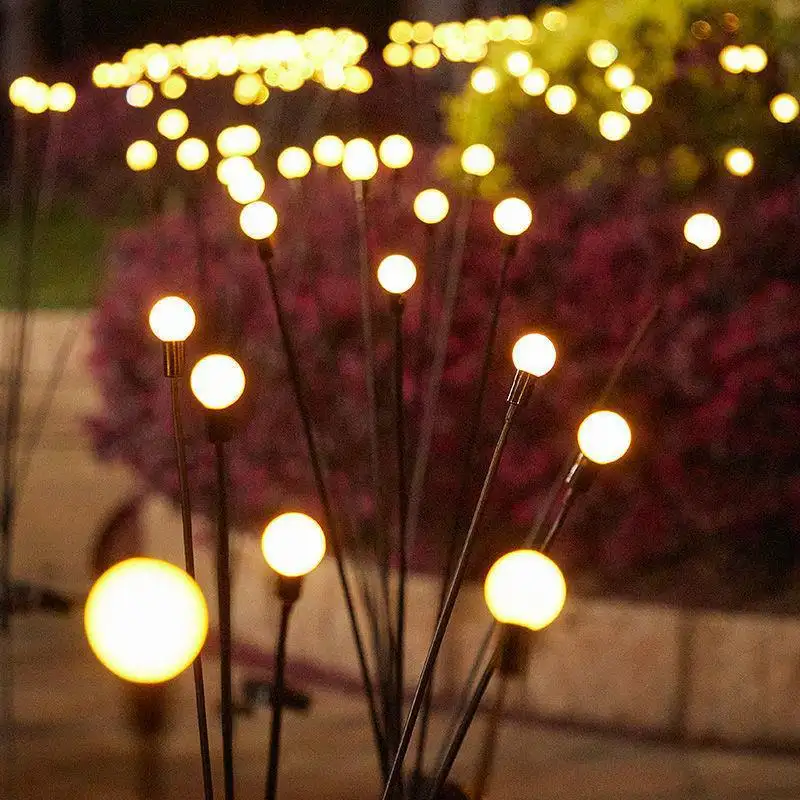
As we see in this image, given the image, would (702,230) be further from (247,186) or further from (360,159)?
(247,186)

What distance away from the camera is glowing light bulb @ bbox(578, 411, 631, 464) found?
139 cm

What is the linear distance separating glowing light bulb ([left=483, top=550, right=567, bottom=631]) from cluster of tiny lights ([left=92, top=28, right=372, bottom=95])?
277cm

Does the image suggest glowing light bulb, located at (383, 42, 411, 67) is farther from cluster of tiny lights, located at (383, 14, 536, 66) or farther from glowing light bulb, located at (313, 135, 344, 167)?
glowing light bulb, located at (313, 135, 344, 167)

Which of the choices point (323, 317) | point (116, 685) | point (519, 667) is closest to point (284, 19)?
point (323, 317)

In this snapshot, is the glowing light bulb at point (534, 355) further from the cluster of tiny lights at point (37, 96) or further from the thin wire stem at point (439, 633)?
the cluster of tiny lights at point (37, 96)

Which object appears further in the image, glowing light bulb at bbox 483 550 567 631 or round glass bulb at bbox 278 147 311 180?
round glass bulb at bbox 278 147 311 180

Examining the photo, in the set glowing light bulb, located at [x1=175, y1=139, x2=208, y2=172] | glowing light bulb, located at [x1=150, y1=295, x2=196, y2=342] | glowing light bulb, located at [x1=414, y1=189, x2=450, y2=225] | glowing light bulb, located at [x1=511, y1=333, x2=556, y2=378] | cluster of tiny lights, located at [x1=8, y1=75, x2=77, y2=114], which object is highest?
cluster of tiny lights, located at [x1=8, y1=75, x2=77, y2=114]

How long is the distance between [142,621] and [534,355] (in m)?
0.79

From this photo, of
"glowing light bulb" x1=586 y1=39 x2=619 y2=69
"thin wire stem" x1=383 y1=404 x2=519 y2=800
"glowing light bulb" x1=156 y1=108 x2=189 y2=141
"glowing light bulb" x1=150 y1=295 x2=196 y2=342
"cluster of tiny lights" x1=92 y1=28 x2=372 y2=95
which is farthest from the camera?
"cluster of tiny lights" x1=92 y1=28 x2=372 y2=95

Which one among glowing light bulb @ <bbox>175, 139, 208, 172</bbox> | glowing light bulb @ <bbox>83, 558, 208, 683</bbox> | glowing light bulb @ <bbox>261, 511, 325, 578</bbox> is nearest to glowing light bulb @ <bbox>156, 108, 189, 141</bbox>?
glowing light bulb @ <bbox>175, 139, 208, 172</bbox>

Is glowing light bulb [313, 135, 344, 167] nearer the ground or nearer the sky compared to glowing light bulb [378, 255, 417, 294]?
nearer the sky

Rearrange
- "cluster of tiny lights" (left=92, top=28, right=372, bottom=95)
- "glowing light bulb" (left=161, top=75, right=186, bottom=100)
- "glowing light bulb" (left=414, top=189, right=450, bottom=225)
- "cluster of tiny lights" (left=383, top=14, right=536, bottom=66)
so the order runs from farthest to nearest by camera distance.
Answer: "cluster of tiny lights" (left=383, top=14, right=536, bottom=66), "glowing light bulb" (left=161, top=75, right=186, bottom=100), "cluster of tiny lights" (left=92, top=28, right=372, bottom=95), "glowing light bulb" (left=414, top=189, right=450, bottom=225)

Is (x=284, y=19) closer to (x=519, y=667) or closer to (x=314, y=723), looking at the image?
(x=314, y=723)

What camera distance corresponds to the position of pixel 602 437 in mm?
1394
